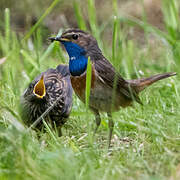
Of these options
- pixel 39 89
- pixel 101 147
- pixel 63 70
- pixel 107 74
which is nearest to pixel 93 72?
pixel 107 74

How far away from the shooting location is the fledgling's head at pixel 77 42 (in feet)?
16.5

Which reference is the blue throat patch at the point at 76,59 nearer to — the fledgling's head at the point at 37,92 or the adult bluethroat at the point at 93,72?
the adult bluethroat at the point at 93,72

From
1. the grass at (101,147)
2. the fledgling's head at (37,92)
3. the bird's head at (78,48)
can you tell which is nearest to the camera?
the grass at (101,147)

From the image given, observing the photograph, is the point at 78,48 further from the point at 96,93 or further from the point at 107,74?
the point at 96,93

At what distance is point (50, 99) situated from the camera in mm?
5402

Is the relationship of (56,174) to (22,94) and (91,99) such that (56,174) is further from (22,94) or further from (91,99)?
(22,94)

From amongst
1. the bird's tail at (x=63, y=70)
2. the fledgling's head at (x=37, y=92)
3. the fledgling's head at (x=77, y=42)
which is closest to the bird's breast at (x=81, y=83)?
the fledgling's head at (x=77, y=42)

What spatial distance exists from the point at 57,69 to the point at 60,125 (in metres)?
0.95

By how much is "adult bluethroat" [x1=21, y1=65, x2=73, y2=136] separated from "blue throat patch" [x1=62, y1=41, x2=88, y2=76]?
343 millimetres

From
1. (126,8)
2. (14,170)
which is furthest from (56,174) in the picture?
(126,8)

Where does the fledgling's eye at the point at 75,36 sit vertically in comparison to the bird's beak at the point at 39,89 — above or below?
above

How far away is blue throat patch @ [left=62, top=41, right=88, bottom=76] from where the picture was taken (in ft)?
16.3

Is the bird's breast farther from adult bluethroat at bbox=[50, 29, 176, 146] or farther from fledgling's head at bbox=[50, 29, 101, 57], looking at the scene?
fledgling's head at bbox=[50, 29, 101, 57]

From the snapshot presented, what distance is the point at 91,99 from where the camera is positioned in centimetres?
494
